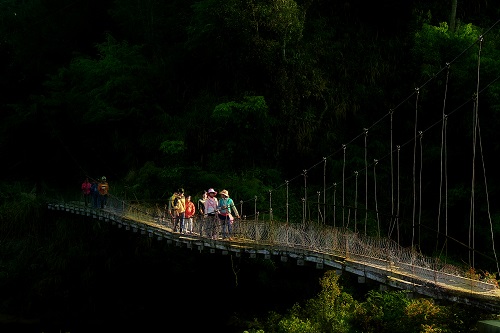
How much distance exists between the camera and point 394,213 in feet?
58.9

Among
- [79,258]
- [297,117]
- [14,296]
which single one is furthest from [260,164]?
[14,296]

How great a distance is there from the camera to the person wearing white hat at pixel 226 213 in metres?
12.1

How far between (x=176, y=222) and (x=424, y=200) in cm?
695

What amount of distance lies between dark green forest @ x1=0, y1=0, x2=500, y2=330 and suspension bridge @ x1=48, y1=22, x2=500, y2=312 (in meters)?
0.06

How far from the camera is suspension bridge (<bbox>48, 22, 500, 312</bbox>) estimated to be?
28.7ft

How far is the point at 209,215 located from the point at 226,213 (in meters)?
0.42

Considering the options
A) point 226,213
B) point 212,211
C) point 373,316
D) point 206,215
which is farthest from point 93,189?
point 373,316

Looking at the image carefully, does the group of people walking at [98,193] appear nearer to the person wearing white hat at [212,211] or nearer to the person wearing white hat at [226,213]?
the person wearing white hat at [212,211]

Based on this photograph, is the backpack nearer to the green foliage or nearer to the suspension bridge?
the suspension bridge

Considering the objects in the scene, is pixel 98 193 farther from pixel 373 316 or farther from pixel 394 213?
pixel 373 316

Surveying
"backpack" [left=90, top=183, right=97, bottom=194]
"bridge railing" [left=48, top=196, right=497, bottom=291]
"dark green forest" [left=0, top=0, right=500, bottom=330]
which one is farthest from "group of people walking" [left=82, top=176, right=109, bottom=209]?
"bridge railing" [left=48, top=196, right=497, bottom=291]

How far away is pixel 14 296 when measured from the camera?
18406 millimetres

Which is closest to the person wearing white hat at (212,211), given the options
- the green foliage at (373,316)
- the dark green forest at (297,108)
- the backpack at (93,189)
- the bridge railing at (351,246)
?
the bridge railing at (351,246)

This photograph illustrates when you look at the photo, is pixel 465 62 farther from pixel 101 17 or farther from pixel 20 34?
pixel 20 34
